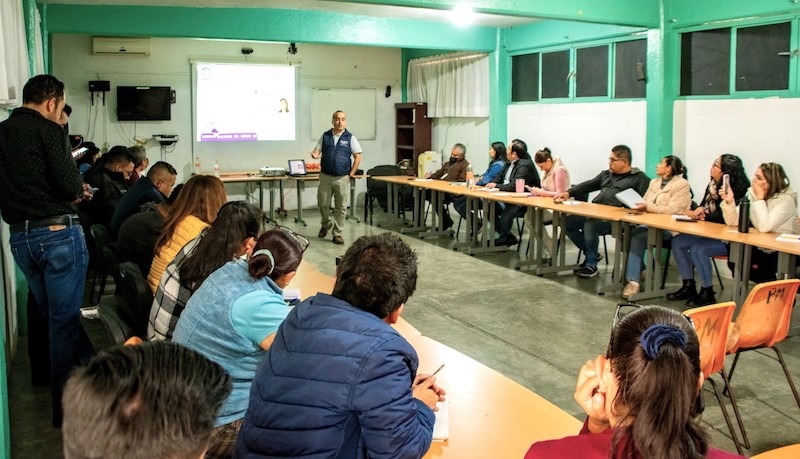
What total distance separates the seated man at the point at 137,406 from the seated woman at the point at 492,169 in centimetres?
798

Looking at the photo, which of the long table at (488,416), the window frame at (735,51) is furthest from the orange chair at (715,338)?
the window frame at (735,51)

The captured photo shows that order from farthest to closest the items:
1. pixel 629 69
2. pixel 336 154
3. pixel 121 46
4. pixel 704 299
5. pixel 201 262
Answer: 1. pixel 121 46
2. pixel 336 154
3. pixel 629 69
4. pixel 704 299
5. pixel 201 262

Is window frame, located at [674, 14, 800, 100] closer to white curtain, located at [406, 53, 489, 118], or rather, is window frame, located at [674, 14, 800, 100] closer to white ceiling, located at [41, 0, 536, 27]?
white ceiling, located at [41, 0, 536, 27]

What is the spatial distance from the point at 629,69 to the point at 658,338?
7316 millimetres

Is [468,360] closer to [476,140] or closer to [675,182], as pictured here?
[675,182]

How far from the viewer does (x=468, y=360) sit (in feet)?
8.71

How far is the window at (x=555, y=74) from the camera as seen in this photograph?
29.6 feet

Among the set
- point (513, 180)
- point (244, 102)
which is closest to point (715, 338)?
point (513, 180)

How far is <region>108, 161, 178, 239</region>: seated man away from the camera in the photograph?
15.9 feet

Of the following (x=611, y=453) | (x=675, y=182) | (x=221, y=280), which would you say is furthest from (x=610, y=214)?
(x=611, y=453)

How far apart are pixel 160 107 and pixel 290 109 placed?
1.91 meters

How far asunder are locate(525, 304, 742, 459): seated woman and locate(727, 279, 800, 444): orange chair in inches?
85.9

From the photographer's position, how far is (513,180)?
8.27 meters

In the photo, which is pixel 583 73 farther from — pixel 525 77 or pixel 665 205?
pixel 665 205
